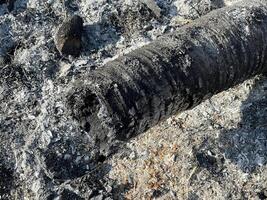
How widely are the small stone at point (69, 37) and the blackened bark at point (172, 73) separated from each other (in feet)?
3.84

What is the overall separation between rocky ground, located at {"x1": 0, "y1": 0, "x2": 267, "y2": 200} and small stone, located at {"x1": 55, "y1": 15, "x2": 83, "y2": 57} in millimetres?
67

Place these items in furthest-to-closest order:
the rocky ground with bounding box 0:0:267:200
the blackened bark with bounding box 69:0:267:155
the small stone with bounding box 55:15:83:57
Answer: the small stone with bounding box 55:15:83:57
the rocky ground with bounding box 0:0:267:200
the blackened bark with bounding box 69:0:267:155

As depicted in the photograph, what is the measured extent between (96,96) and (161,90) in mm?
469

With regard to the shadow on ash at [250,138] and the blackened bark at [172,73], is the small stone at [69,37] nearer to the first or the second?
the blackened bark at [172,73]

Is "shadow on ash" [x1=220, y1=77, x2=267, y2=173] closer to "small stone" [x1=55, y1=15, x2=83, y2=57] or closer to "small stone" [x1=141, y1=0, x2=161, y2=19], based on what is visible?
"small stone" [x1=141, y1=0, x2=161, y2=19]

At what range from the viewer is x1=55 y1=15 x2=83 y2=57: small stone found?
4.81m

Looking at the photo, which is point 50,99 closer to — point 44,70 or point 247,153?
point 44,70

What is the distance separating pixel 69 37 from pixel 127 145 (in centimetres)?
125

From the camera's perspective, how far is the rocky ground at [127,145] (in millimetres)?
4113

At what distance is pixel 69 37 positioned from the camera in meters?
4.81

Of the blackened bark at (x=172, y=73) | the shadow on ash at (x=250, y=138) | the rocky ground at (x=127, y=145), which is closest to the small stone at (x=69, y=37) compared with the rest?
the rocky ground at (x=127, y=145)

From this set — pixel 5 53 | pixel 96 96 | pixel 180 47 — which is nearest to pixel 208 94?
pixel 180 47

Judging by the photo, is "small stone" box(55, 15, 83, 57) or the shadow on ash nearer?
the shadow on ash

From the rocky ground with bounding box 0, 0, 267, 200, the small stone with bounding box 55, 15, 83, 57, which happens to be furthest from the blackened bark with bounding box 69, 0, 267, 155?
the small stone with bounding box 55, 15, 83, 57
